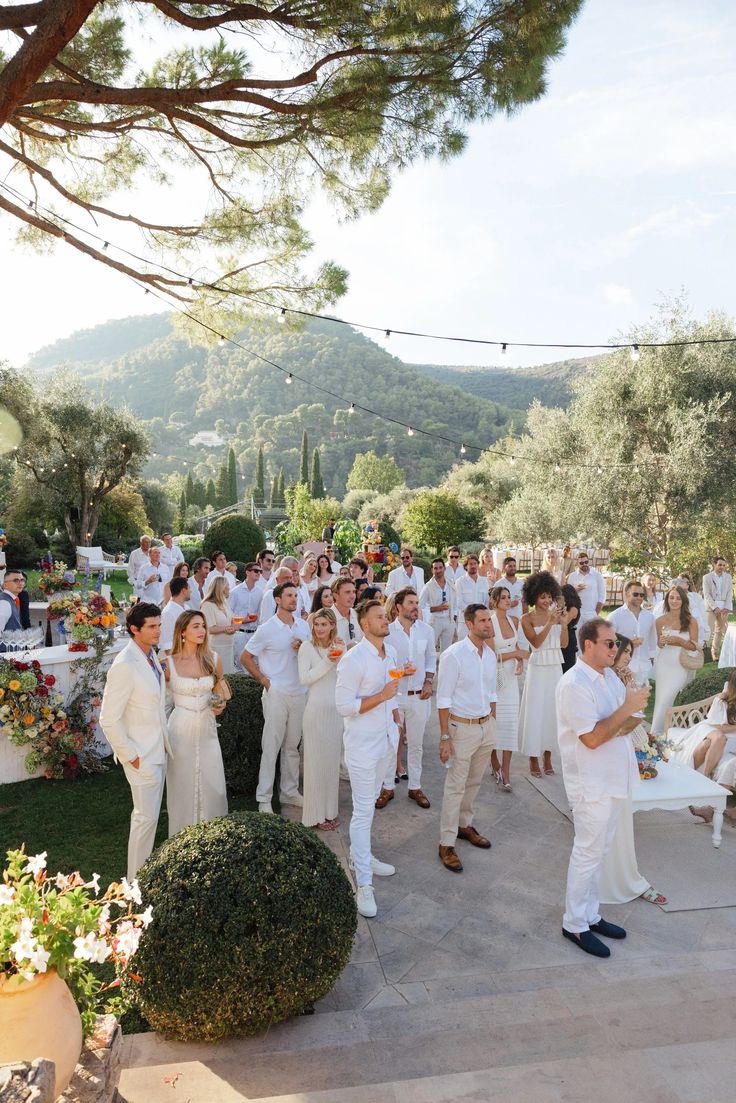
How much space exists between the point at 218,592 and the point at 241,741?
1916 millimetres

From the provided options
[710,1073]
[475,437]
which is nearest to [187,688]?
[710,1073]

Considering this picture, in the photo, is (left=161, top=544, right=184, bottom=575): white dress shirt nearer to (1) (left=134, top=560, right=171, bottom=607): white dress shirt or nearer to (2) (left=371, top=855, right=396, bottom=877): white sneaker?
(1) (left=134, top=560, right=171, bottom=607): white dress shirt

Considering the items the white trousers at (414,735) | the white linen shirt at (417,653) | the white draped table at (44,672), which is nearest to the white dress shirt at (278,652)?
the white linen shirt at (417,653)

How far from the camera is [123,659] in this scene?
14.8ft

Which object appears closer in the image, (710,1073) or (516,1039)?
(710,1073)

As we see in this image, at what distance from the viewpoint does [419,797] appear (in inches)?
252

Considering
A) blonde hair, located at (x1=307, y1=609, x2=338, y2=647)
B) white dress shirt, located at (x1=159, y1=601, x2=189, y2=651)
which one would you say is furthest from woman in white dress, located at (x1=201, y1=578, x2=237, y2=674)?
blonde hair, located at (x1=307, y1=609, x2=338, y2=647)

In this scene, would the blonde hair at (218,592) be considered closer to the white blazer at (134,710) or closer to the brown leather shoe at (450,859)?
the white blazer at (134,710)

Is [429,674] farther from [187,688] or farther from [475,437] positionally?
[475,437]

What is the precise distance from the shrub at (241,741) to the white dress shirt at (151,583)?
18.5ft

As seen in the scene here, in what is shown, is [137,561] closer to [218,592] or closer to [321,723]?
[218,592]

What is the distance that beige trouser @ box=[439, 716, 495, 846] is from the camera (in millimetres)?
5176

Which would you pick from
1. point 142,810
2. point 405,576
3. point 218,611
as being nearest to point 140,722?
point 142,810

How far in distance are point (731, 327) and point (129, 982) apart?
17.3m
